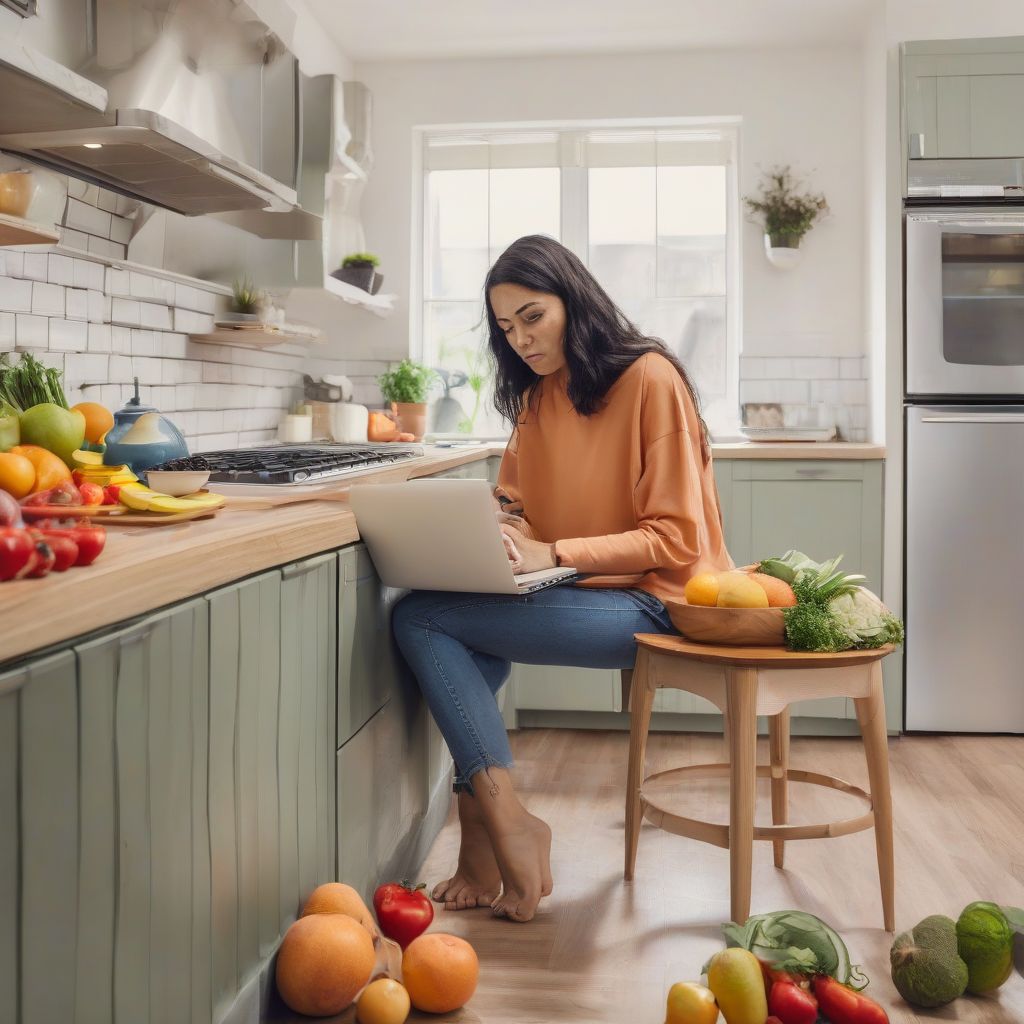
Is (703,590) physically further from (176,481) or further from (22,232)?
(22,232)

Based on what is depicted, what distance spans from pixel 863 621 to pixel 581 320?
789 millimetres

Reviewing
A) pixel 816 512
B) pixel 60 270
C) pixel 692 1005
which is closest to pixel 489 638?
pixel 692 1005

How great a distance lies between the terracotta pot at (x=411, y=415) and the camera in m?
4.00

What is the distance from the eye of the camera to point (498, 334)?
91.5 inches

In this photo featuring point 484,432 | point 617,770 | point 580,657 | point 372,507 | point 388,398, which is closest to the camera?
point 372,507

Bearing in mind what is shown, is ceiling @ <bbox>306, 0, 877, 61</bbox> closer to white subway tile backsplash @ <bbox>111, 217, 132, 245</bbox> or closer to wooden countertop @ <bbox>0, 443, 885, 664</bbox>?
white subway tile backsplash @ <bbox>111, 217, 132, 245</bbox>

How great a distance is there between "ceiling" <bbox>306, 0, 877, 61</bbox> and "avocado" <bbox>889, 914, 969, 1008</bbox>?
9.91ft

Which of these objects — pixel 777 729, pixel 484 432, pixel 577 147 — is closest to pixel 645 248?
pixel 577 147

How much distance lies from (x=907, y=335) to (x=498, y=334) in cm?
174

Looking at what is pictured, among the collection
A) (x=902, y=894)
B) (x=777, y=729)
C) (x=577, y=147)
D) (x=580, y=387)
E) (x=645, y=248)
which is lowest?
(x=902, y=894)

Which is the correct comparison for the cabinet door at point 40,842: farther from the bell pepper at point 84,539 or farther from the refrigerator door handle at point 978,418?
the refrigerator door handle at point 978,418

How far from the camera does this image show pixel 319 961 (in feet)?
5.07

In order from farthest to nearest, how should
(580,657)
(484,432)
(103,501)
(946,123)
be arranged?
(484,432) < (946,123) < (580,657) < (103,501)

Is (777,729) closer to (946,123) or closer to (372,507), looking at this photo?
(372,507)
